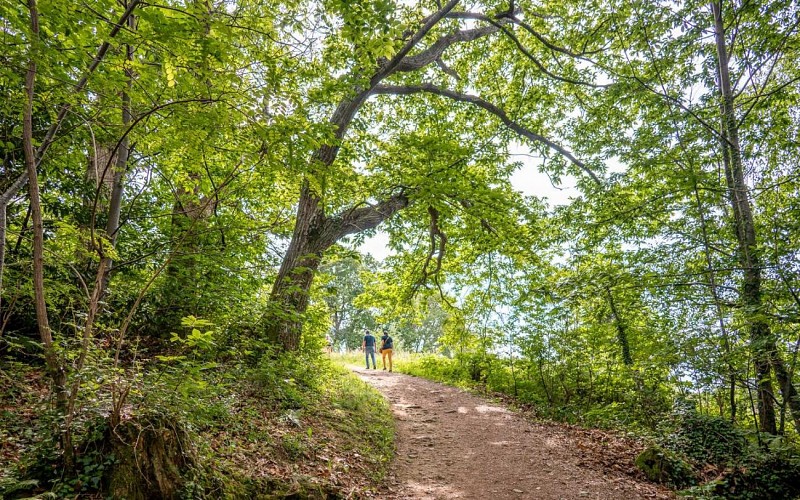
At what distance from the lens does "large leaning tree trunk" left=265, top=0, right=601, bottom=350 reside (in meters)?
6.93

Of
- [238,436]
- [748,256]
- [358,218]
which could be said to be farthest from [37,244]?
[748,256]

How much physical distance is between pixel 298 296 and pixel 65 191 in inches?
157

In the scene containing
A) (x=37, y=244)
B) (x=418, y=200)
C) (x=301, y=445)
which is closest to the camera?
(x=37, y=244)

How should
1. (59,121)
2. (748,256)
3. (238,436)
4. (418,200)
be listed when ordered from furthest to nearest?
(418,200)
(748,256)
(238,436)
(59,121)

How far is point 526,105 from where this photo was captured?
10.3m

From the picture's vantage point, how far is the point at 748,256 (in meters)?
5.47

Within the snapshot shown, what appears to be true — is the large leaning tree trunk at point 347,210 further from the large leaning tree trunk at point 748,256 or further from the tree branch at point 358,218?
the large leaning tree trunk at point 748,256

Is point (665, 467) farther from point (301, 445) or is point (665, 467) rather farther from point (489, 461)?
point (301, 445)

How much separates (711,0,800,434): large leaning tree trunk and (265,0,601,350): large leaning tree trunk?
248 cm

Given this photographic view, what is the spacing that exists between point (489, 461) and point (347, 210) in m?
5.80

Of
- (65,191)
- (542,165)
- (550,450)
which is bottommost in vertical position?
(550,450)

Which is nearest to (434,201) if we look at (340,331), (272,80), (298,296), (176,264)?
(298,296)

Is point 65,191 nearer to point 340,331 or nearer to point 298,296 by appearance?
point 298,296

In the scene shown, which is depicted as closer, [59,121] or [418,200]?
[59,121]
